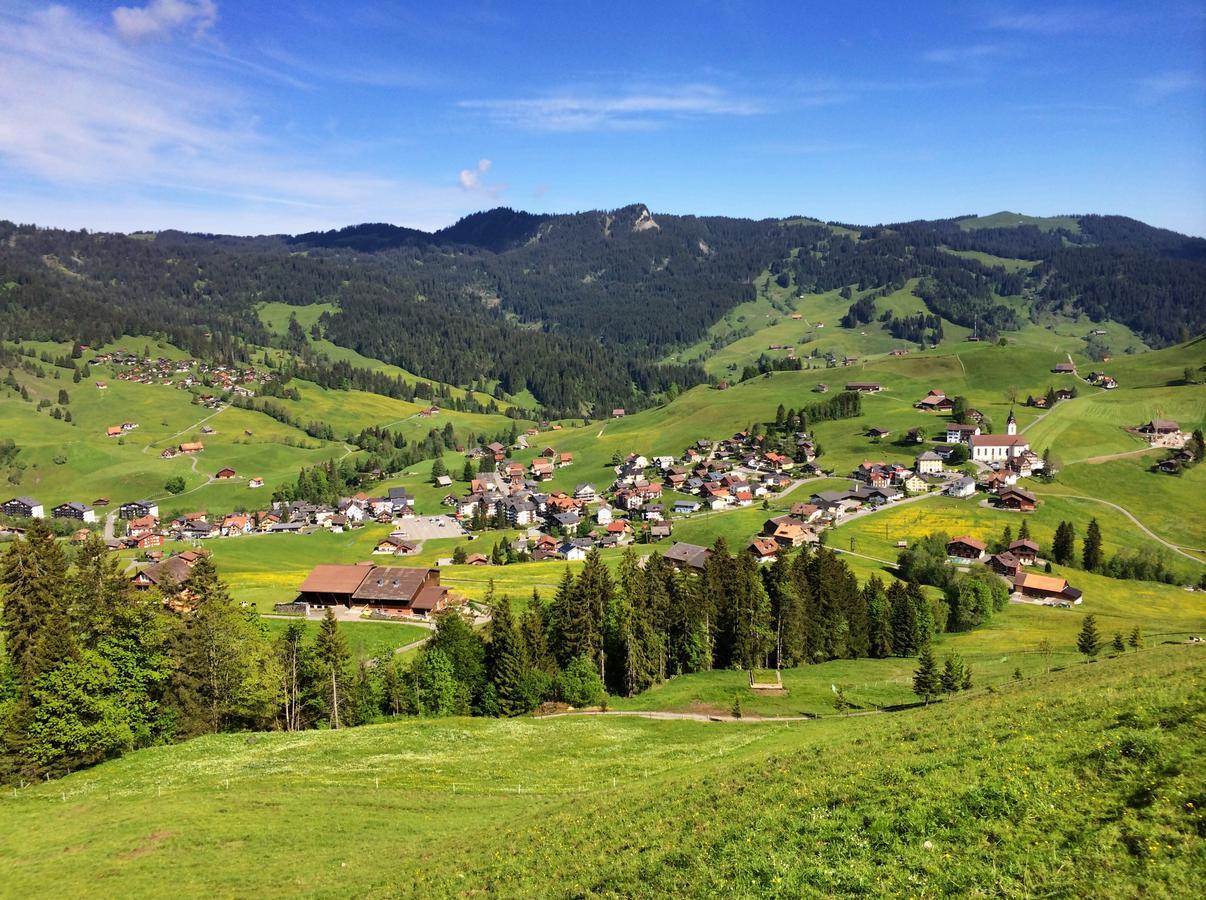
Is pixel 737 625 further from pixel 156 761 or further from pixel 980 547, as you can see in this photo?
pixel 980 547

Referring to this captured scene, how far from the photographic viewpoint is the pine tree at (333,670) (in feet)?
196

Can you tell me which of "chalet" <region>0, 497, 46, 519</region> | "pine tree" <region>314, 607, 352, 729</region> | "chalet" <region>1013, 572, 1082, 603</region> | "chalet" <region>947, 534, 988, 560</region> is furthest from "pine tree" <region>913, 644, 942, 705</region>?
"chalet" <region>0, 497, 46, 519</region>

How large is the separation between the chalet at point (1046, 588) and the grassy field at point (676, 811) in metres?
85.1

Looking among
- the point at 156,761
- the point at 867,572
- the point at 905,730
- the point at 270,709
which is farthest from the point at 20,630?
the point at 867,572

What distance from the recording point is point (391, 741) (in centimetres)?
5122

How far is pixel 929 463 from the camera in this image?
18550 cm

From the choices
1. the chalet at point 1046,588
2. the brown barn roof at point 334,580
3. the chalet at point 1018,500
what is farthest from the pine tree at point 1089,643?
the brown barn roof at point 334,580

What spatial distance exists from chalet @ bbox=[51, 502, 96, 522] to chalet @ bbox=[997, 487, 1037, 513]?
234m

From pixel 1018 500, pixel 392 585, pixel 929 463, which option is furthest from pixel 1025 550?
pixel 392 585

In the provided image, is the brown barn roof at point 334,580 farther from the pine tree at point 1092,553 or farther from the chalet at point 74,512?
the chalet at point 74,512

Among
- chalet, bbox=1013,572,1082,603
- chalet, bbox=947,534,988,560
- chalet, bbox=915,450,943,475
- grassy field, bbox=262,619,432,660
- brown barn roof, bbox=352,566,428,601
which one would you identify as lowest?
chalet, bbox=1013,572,1082,603

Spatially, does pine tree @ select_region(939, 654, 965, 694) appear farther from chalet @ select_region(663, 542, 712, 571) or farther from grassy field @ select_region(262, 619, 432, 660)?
chalet @ select_region(663, 542, 712, 571)

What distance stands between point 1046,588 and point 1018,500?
44.2m

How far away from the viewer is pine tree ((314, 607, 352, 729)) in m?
59.7
